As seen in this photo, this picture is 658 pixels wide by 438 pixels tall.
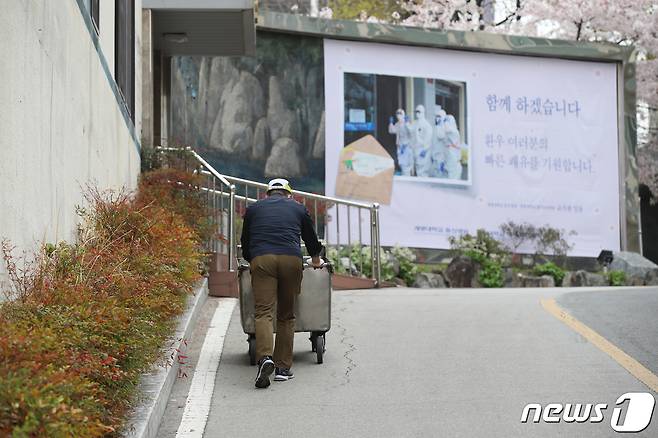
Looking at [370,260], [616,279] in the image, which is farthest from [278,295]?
[616,279]

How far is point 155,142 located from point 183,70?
13.1 ft

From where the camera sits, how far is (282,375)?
9914 mm

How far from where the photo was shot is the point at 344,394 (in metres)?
9.17

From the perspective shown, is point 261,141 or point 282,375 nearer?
point 282,375

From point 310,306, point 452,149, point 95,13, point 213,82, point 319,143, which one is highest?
point 213,82

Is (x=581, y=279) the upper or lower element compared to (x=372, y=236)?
lower

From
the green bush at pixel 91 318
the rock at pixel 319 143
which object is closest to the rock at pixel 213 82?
the rock at pixel 319 143

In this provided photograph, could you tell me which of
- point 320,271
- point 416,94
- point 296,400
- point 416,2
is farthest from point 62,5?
point 416,2

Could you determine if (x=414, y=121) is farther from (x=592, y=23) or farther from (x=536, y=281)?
(x=592, y=23)

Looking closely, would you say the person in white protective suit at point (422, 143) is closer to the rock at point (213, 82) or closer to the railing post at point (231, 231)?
the rock at point (213, 82)

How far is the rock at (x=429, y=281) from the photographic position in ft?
75.8

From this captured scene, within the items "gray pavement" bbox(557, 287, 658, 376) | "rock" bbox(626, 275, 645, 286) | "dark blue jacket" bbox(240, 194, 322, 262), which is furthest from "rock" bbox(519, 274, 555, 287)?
"dark blue jacket" bbox(240, 194, 322, 262)

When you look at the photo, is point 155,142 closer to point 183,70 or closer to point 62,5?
point 183,70

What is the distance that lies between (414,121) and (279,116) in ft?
10.0
